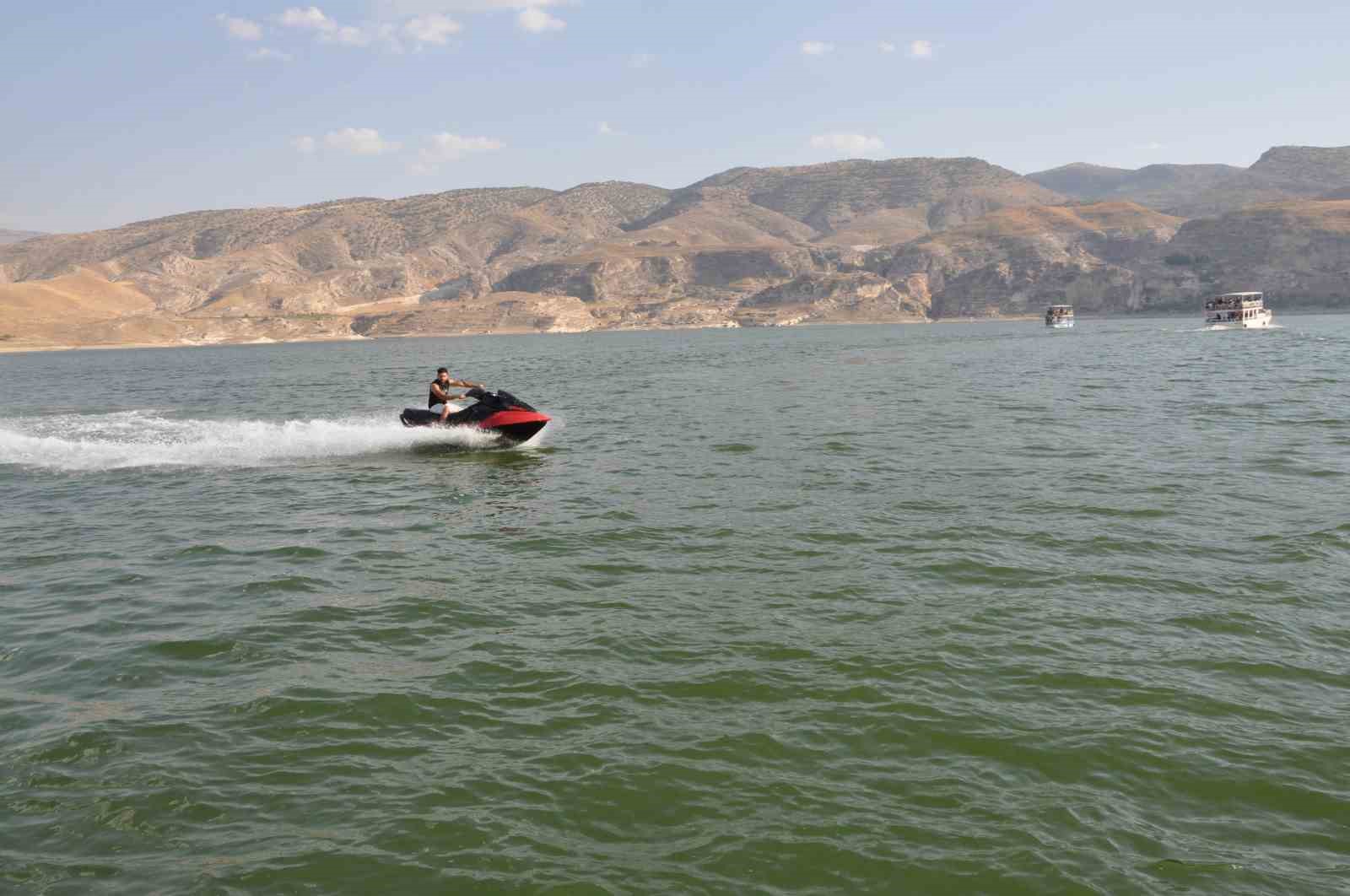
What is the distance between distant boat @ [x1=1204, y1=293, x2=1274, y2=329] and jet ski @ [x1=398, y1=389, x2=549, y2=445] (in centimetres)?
10027

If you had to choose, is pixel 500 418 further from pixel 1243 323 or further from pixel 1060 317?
pixel 1060 317

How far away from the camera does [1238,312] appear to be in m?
100

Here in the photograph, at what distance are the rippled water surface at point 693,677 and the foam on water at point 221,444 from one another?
9.68 ft

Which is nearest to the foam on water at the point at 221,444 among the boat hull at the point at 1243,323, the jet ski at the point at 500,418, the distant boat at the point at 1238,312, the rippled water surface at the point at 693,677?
the jet ski at the point at 500,418

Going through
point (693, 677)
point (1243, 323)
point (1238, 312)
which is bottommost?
point (693, 677)

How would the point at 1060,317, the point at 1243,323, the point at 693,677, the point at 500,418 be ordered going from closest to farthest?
1. the point at 693,677
2. the point at 500,418
3. the point at 1243,323
4. the point at 1060,317

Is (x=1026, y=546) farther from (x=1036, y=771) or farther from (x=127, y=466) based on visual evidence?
(x=127, y=466)

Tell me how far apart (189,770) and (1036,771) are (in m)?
7.74

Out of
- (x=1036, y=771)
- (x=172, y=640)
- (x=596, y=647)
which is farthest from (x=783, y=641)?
(x=172, y=640)

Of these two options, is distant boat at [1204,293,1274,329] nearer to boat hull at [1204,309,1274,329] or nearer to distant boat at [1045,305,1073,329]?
boat hull at [1204,309,1274,329]

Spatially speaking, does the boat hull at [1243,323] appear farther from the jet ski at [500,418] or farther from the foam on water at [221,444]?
the foam on water at [221,444]

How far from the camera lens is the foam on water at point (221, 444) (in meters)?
26.2

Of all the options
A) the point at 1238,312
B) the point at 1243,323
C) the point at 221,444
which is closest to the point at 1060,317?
the point at 1238,312

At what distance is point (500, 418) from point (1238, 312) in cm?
10384
